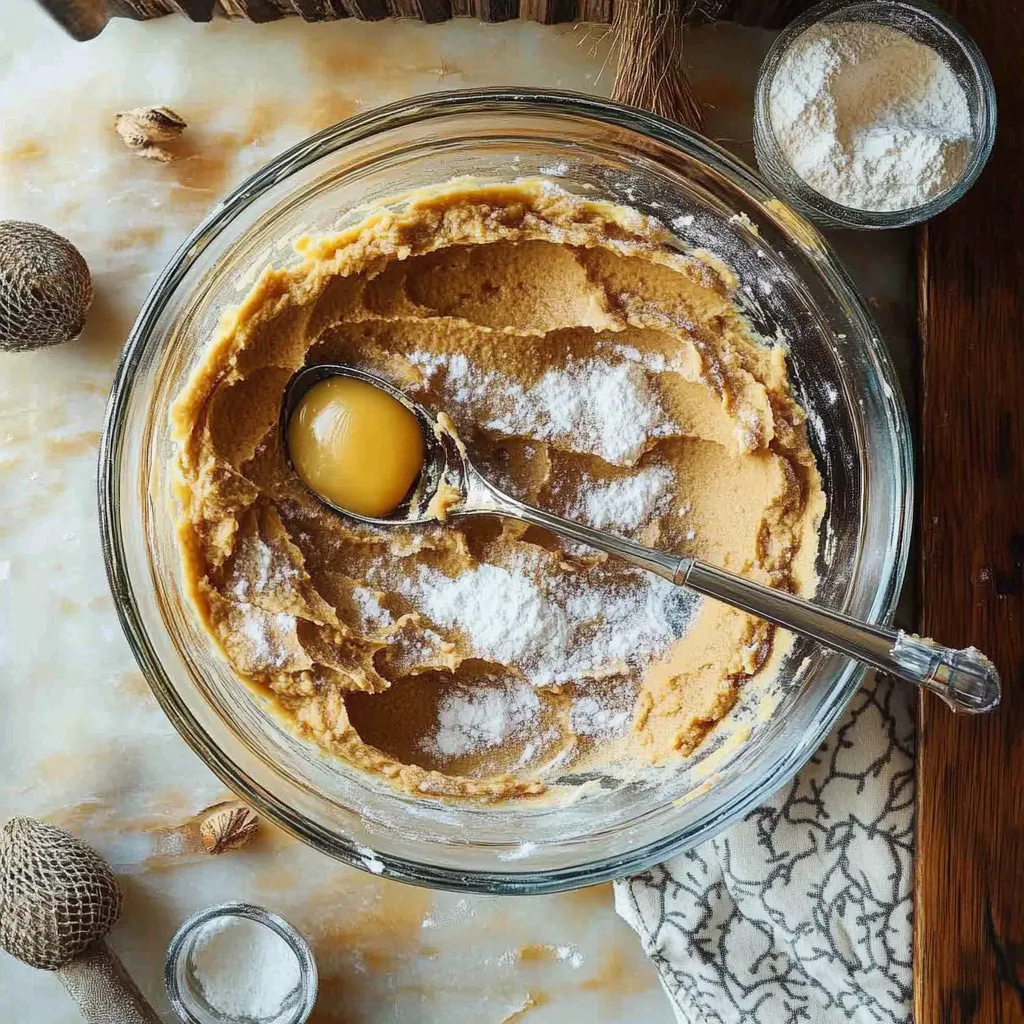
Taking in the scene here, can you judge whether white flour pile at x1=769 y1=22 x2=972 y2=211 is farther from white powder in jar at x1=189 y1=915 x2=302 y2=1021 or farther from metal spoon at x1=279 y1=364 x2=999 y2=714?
white powder in jar at x1=189 y1=915 x2=302 y2=1021

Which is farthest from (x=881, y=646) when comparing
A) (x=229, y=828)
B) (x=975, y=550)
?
(x=229, y=828)

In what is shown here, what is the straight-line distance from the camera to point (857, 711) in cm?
160

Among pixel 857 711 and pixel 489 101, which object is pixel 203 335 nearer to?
pixel 489 101

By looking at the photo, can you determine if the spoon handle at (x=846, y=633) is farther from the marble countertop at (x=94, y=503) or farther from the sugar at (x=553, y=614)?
the marble countertop at (x=94, y=503)

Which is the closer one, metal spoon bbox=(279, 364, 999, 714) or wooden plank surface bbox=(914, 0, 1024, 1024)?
metal spoon bbox=(279, 364, 999, 714)

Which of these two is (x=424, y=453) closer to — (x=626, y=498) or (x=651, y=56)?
(x=626, y=498)

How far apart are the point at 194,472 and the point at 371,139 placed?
20.5 inches

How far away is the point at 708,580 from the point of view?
4.53 feet

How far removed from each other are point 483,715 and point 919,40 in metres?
1.16

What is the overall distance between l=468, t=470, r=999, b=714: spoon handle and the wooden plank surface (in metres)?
0.24

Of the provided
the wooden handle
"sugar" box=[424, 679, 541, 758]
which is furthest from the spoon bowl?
the wooden handle

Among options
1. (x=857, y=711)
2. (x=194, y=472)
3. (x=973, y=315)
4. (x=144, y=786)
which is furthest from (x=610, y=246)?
(x=144, y=786)

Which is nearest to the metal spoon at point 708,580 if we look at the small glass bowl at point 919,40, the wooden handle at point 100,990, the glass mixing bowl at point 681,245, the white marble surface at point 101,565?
the glass mixing bowl at point 681,245

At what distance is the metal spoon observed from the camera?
4.19ft
